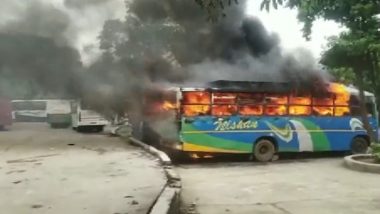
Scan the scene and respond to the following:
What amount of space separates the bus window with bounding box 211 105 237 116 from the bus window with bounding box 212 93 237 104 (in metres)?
0.10

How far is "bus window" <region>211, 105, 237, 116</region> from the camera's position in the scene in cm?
1321

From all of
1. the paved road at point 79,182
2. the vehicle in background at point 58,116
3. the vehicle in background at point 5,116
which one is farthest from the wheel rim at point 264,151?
the vehicle in background at point 58,116

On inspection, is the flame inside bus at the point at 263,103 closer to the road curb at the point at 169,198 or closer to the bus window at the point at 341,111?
the bus window at the point at 341,111

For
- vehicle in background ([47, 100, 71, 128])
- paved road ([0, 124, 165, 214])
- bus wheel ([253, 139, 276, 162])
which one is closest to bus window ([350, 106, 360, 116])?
bus wheel ([253, 139, 276, 162])

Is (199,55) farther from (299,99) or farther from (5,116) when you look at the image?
(5,116)

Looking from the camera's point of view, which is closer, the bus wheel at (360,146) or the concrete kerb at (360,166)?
the concrete kerb at (360,166)

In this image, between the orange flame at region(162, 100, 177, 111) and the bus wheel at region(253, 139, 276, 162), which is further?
the bus wheel at region(253, 139, 276, 162)

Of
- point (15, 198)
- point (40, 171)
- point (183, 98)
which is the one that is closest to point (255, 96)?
point (183, 98)

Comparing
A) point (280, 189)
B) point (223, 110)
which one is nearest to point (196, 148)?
point (223, 110)

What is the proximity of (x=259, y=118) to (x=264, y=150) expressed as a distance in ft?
2.89

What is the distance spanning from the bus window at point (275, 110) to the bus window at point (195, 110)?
1721 millimetres

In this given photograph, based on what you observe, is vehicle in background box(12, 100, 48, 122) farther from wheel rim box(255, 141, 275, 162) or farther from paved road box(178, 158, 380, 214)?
paved road box(178, 158, 380, 214)

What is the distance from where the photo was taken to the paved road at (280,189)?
718 cm

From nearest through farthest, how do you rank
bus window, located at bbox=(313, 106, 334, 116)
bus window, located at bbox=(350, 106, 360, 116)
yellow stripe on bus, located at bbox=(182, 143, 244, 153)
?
1. yellow stripe on bus, located at bbox=(182, 143, 244, 153)
2. bus window, located at bbox=(313, 106, 334, 116)
3. bus window, located at bbox=(350, 106, 360, 116)
